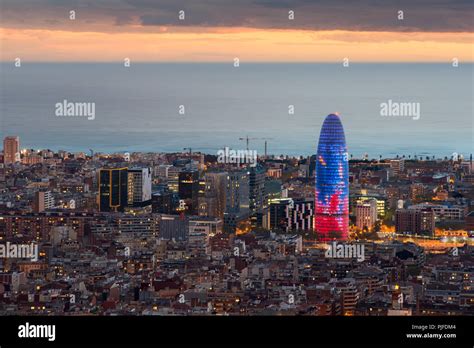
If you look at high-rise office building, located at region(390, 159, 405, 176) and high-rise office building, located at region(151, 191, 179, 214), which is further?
high-rise office building, located at region(390, 159, 405, 176)

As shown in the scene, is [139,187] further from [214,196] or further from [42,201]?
[42,201]

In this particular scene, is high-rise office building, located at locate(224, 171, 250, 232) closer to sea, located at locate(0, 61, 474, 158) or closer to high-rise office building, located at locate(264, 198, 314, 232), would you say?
high-rise office building, located at locate(264, 198, 314, 232)

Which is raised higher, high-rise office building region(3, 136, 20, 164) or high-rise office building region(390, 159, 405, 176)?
high-rise office building region(3, 136, 20, 164)

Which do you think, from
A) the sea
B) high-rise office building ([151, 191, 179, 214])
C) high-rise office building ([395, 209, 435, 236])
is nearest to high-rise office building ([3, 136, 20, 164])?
the sea

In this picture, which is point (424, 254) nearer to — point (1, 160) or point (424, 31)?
point (424, 31)

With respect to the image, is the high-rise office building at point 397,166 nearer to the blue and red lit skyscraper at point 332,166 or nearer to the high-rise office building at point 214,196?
the blue and red lit skyscraper at point 332,166

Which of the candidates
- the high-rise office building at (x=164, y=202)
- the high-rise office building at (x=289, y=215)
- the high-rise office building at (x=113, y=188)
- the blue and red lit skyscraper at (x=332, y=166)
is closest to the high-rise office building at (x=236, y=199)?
the high-rise office building at (x=289, y=215)
